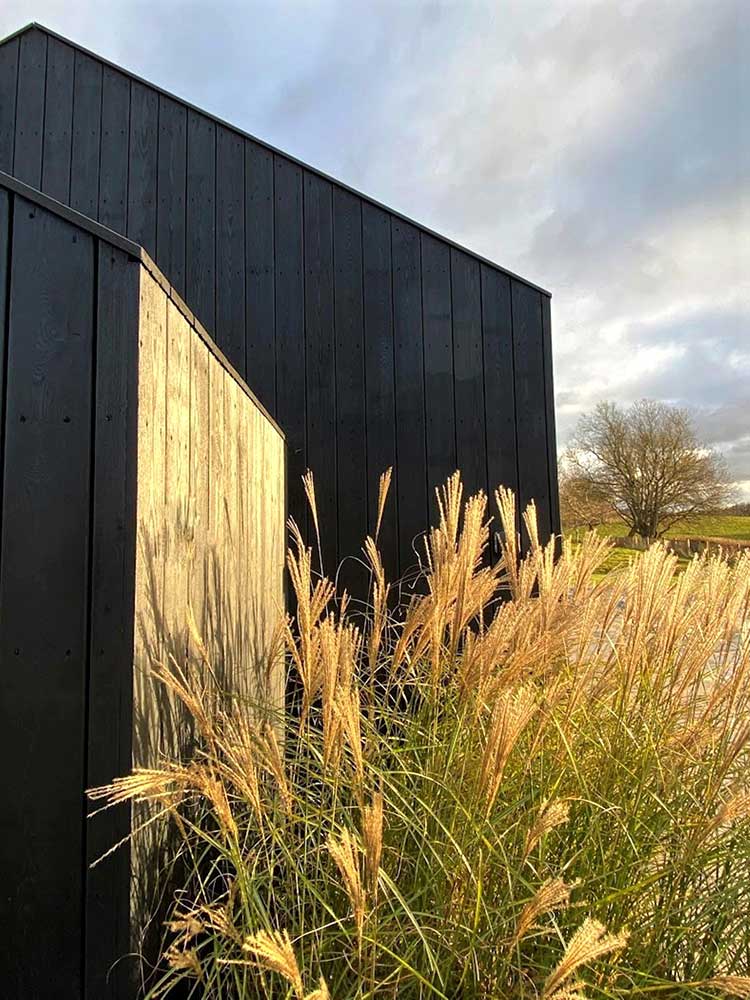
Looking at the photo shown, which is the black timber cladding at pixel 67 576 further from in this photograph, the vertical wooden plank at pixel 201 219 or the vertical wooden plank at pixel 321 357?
the vertical wooden plank at pixel 201 219

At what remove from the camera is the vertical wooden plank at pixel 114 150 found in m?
3.38

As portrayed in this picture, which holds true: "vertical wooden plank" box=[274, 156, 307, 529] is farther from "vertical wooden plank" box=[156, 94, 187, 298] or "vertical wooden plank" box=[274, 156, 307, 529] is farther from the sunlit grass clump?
the sunlit grass clump

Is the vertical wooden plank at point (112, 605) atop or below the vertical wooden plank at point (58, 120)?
below

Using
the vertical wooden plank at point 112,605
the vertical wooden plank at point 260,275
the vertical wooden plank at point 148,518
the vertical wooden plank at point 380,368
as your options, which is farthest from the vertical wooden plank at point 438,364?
the vertical wooden plank at point 112,605

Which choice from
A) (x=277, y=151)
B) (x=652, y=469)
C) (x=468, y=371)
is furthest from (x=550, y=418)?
(x=652, y=469)

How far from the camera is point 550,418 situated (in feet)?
10.7

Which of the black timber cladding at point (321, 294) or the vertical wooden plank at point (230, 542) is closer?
the vertical wooden plank at point (230, 542)

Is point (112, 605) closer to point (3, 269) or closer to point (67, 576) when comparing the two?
point (67, 576)

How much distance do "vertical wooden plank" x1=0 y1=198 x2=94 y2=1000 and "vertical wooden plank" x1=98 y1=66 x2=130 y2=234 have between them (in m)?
2.53

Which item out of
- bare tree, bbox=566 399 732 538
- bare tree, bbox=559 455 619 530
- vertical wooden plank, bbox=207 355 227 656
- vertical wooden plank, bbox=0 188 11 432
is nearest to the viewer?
vertical wooden plank, bbox=0 188 11 432

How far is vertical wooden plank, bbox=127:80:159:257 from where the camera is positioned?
11.1ft

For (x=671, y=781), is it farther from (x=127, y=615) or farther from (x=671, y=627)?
(x=127, y=615)

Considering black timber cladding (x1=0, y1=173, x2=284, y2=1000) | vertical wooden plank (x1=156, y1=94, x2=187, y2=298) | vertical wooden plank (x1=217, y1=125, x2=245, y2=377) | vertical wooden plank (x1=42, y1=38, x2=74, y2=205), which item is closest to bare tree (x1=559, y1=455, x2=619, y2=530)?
vertical wooden plank (x1=217, y1=125, x2=245, y2=377)

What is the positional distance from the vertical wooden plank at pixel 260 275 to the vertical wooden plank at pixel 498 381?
3.73 feet
